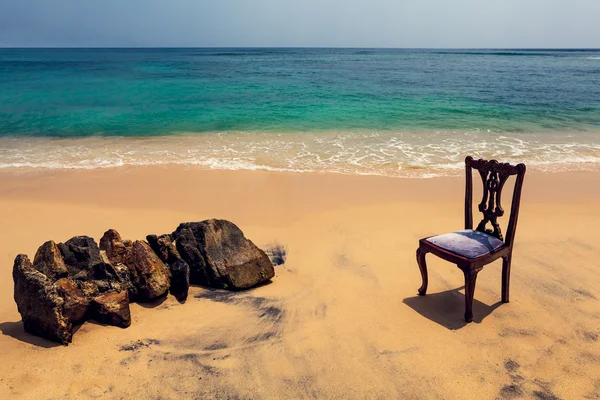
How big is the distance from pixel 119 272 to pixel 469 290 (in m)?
3.32

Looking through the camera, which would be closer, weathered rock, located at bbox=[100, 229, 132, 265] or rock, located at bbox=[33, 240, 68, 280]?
rock, located at bbox=[33, 240, 68, 280]

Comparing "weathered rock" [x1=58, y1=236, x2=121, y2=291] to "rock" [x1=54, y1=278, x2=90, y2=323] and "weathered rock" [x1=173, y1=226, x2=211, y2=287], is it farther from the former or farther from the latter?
"weathered rock" [x1=173, y1=226, x2=211, y2=287]

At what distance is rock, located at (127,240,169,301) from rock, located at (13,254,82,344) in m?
0.66

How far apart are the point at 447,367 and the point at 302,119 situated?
13253 mm

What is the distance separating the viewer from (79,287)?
11.8ft

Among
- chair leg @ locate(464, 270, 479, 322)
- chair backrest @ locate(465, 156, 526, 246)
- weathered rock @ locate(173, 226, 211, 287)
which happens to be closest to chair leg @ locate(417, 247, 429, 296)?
chair leg @ locate(464, 270, 479, 322)

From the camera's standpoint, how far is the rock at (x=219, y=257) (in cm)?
438

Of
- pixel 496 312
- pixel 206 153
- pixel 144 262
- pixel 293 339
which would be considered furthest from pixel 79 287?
pixel 206 153

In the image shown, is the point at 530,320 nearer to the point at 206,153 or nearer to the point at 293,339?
the point at 293,339

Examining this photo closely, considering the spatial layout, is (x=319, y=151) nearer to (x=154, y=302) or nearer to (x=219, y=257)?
(x=219, y=257)

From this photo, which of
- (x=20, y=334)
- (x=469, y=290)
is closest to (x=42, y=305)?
(x=20, y=334)

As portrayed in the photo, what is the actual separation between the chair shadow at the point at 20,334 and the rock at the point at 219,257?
4.89ft

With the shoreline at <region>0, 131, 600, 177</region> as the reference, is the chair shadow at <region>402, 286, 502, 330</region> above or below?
below

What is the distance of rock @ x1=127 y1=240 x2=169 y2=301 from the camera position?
395cm
